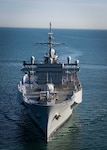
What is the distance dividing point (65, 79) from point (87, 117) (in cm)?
729

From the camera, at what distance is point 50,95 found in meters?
37.0

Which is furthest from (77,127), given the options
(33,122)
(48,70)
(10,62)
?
(10,62)

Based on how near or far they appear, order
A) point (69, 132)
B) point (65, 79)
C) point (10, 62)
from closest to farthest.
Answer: point (69, 132) → point (65, 79) → point (10, 62)

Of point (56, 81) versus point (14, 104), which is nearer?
point (56, 81)

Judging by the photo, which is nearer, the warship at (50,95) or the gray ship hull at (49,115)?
the gray ship hull at (49,115)

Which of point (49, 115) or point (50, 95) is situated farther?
point (50, 95)

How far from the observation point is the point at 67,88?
41312mm

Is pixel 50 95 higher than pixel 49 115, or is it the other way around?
pixel 50 95

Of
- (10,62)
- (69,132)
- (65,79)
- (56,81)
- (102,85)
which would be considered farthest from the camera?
(10,62)

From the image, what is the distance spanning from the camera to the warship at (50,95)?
33.5 meters

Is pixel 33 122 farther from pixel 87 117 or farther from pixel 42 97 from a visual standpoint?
pixel 87 117

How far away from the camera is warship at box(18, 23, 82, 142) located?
110ft

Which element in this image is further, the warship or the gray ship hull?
the warship

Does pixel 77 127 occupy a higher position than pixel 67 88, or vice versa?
pixel 67 88
